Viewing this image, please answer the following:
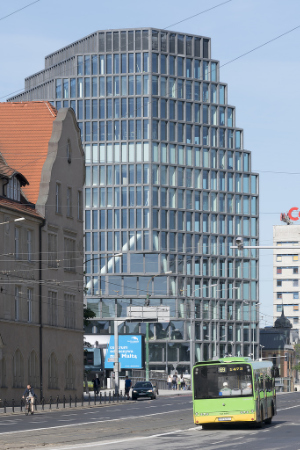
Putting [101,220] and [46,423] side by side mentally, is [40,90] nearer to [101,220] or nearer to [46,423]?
[101,220]

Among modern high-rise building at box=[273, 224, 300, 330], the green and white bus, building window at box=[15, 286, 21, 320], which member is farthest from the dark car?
modern high-rise building at box=[273, 224, 300, 330]

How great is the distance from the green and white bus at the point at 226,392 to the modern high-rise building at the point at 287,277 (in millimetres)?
162746

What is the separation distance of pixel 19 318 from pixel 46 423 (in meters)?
22.6

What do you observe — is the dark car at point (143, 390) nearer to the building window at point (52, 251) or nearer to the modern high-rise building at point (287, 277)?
the building window at point (52, 251)

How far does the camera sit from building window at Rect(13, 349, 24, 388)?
5803cm

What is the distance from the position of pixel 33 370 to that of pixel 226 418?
98.1ft

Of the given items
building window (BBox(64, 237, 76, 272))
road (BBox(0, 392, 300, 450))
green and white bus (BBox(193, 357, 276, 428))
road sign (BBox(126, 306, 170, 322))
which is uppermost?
building window (BBox(64, 237, 76, 272))

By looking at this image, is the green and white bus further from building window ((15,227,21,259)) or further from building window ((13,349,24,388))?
building window ((15,227,21,259))

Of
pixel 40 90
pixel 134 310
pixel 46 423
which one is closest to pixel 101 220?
pixel 40 90

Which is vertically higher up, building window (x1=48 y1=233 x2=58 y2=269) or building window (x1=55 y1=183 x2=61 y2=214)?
building window (x1=55 y1=183 x2=61 y2=214)

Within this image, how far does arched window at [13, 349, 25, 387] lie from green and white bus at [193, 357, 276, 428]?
26859 millimetres

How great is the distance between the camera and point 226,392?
1265 inches

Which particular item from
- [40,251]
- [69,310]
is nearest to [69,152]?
[40,251]

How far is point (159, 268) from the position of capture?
12794 centimetres
